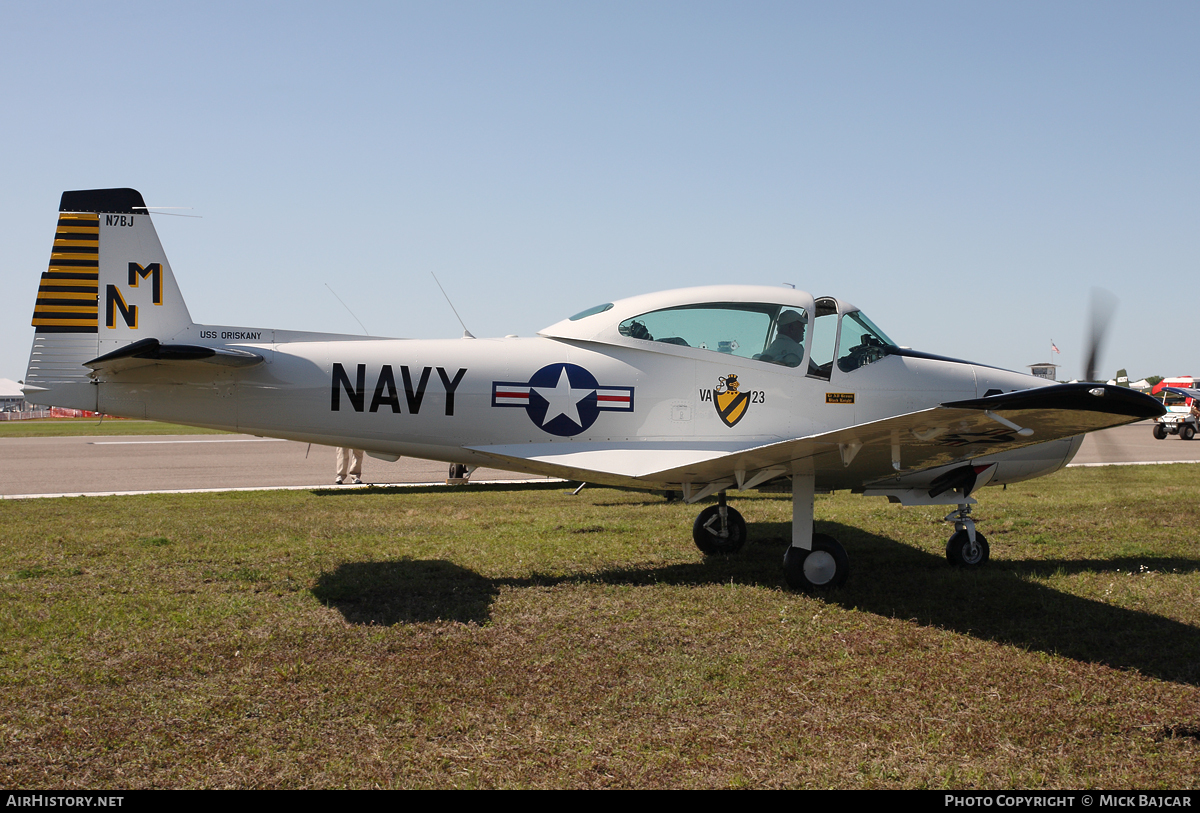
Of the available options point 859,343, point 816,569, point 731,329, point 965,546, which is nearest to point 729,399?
point 731,329

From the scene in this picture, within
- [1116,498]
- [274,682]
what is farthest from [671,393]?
[1116,498]

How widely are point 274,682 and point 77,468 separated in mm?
20357

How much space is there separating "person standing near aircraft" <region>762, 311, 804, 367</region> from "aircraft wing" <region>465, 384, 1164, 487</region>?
102 cm

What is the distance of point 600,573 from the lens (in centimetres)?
798

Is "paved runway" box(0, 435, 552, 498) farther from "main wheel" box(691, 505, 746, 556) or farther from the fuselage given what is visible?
"main wheel" box(691, 505, 746, 556)

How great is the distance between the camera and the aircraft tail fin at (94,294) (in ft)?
23.8

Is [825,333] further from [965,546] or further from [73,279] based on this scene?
[73,279]

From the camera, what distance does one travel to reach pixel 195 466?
2191 cm

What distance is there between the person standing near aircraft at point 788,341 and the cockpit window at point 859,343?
453 millimetres

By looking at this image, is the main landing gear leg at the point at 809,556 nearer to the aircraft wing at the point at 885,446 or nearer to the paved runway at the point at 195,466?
the aircraft wing at the point at 885,446

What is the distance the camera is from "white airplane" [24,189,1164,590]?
7250 millimetres

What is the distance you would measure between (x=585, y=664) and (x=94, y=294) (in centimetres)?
589

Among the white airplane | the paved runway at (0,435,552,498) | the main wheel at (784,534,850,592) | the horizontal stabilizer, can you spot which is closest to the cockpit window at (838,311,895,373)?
the white airplane
